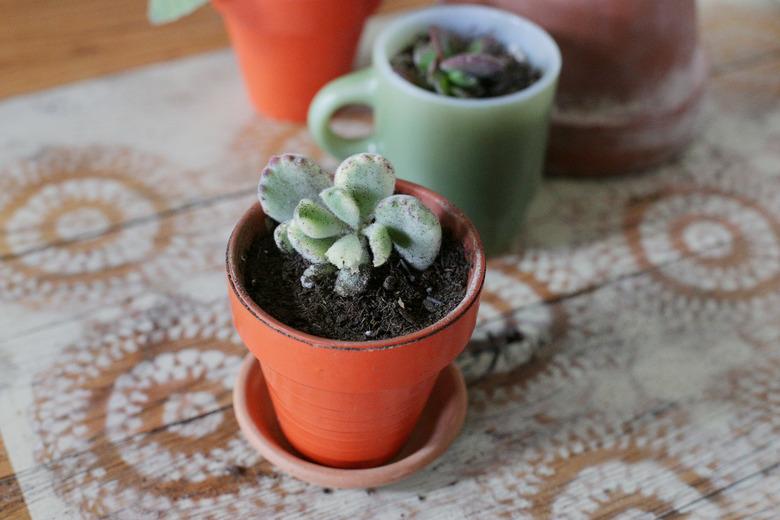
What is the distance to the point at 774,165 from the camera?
0.76 metres

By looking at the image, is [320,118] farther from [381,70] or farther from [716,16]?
[716,16]

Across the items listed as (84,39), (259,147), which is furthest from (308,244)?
(84,39)

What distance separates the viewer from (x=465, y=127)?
56 centimetres

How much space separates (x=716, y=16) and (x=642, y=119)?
0.35m

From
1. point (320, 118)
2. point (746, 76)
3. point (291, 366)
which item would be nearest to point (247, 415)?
point (291, 366)

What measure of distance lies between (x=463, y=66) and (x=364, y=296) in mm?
241

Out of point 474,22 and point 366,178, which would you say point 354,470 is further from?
point 474,22

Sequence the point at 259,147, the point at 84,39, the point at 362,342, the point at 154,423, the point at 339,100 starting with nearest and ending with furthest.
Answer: the point at 362,342
the point at 154,423
the point at 339,100
the point at 259,147
the point at 84,39

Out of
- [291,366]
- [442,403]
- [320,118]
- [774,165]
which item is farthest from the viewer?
[774,165]

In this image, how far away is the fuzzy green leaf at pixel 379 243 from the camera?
15.9 inches

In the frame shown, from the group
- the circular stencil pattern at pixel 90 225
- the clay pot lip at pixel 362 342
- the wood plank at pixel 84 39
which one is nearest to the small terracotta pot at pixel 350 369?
the clay pot lip at pixel 362 342

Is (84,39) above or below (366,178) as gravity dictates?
below

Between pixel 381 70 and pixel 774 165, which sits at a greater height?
pixel 381 70

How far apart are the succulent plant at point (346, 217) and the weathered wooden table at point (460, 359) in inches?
6.5
